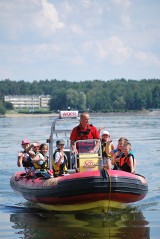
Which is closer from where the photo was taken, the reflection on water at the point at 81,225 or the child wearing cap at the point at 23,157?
the reflection on water at the point at 81,225

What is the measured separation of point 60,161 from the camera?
46.5 ft

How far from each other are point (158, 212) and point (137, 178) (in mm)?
1204

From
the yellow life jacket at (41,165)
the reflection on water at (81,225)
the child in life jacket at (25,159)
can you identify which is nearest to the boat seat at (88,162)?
the reflection on water at (81,225)

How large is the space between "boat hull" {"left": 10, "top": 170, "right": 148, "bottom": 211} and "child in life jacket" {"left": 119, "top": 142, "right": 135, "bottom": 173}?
49 centimetres

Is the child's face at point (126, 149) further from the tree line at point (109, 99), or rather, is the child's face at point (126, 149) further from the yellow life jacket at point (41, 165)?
the tree line at point (109, 99)

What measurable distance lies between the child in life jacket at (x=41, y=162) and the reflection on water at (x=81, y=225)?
33.5 inches

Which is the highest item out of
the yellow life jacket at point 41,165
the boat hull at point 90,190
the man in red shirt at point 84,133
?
the man in red shirt at point 84,133

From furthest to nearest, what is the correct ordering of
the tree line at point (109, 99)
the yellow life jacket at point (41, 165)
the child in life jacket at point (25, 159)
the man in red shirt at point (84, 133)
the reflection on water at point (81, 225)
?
1. the tree line at point (109, 99)
2. the child in life jacket at point (25, 159)
3. the yellow life jacket at point (41, 165)
4. the man in red shirt at point (84, 133)
5. the reflection on water at point (81, 225)

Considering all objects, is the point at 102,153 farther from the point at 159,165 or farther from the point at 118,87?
the point at 118,87

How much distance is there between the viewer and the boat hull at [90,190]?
12867mm

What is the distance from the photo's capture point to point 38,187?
1402cm

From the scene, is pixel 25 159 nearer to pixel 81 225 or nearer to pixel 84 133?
pixel 84 133

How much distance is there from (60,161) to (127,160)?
1413 millimetres

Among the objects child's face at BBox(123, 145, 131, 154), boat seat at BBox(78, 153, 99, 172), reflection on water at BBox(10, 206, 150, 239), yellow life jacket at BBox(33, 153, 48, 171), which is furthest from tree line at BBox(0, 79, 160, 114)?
boat seat at BBox(78, 153, 99, 172)
